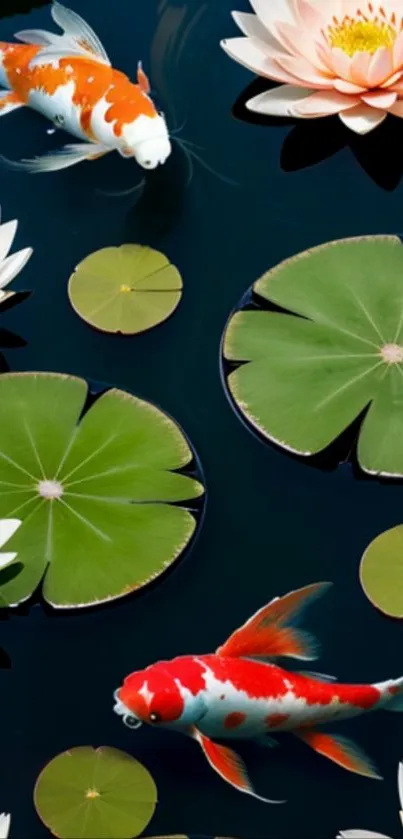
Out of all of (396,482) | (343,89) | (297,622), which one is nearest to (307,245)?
(343,89)

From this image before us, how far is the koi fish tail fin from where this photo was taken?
6.54 ft

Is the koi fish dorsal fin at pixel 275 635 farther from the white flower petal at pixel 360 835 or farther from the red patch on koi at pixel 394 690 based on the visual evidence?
the white flower petal at pixel 360 835

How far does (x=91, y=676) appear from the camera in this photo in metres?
2.13

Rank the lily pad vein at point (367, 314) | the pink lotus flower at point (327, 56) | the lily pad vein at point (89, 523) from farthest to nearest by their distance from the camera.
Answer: the pink lotus flower at point (327, 56)
the lily pad vein at point (367, 314)
the lily pad vein at point (89, 523)

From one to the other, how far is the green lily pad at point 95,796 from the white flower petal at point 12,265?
3.17 ft

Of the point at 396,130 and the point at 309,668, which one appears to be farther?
the point at 396,130

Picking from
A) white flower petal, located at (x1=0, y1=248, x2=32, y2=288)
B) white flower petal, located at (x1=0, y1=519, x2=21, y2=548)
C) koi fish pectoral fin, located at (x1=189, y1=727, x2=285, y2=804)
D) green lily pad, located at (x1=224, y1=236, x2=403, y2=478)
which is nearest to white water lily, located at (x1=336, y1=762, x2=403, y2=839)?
koi fish pectoral fin, located at (x1=189, y1=727, x2=285, y2=804)

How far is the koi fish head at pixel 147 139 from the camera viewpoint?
8.84ft

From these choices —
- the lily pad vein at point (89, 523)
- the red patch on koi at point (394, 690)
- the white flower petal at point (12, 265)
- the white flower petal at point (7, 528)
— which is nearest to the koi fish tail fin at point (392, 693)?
the red patch on koi at point (394, 690)

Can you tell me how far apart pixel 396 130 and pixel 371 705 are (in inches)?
A: 55.6

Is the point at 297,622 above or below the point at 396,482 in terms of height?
below

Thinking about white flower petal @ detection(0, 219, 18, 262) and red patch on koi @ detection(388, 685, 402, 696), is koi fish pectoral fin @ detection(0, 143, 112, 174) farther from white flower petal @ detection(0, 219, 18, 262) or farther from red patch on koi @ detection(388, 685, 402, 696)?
red patch on koi @ detection(388, 685, 402, 696)

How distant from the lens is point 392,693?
6.56ft

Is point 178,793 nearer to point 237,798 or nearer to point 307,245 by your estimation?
point 237,798
